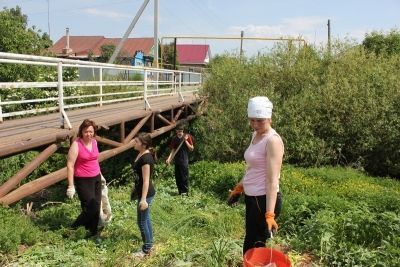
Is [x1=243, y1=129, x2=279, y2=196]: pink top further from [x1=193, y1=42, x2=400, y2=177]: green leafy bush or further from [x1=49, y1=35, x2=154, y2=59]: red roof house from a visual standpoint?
[x1=49, y1=35, x2=154, y2=59]: red roof house

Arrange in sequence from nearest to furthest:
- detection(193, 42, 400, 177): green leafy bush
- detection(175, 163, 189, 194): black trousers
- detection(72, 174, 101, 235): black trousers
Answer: detection(72, 174, 101, 235): black trousers → detection(175, 163, 189, 194): black trousers → detection(193, 42, 400, 177): green leafy bush

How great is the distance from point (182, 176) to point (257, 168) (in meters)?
6.43

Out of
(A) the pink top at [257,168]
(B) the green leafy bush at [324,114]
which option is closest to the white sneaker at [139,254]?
(A) the pink top at [257,168]

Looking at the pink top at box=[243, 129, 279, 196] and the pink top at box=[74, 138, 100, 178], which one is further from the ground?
the pink top at box=[243, 129, 279, 196]

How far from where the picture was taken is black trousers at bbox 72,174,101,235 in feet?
19.1

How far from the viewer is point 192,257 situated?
5.02 m

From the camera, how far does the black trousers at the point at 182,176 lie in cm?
1022

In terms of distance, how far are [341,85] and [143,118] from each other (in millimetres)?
6657

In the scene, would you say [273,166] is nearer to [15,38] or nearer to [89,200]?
[89,200]

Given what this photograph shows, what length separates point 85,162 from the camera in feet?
18.8

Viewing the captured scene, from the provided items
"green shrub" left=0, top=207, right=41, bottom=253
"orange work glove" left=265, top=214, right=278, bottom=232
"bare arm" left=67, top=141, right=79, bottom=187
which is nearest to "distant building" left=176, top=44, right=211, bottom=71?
"bare arm" left=67, top=141, right=79, bottom=187

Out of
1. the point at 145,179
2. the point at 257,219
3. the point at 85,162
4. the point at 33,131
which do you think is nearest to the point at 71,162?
the point at 85,162

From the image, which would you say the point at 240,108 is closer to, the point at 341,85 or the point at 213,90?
the point at 213,90

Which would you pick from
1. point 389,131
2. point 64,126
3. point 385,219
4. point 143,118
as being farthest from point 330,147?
point 64,126
